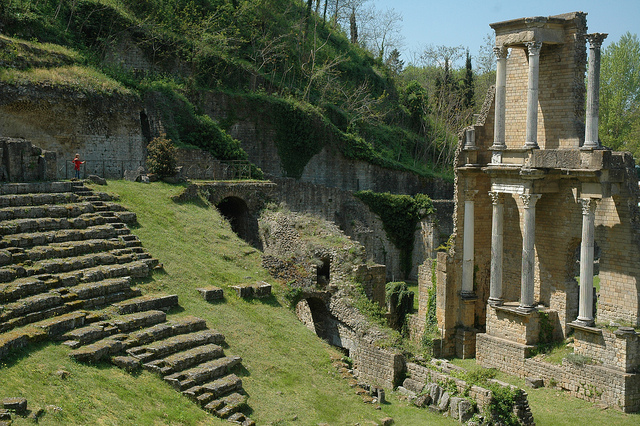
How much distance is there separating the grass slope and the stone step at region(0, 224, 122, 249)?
1393 mm

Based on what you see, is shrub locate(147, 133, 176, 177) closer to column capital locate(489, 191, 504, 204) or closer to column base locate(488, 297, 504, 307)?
column capital locate(489, 191, 504, 204)

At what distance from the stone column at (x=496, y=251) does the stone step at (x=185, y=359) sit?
9079mm

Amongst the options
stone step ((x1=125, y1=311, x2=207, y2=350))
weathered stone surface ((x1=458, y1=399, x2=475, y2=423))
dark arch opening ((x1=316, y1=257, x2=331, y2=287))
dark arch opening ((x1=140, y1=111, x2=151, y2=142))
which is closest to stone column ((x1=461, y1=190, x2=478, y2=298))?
dark arch opening ((x1=316, y1=257, x2=331, y2=287))

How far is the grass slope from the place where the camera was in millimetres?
11961

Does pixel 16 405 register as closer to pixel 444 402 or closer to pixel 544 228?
pixel 444 402

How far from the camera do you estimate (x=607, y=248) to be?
18.3 meters

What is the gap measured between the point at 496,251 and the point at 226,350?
9.08 m

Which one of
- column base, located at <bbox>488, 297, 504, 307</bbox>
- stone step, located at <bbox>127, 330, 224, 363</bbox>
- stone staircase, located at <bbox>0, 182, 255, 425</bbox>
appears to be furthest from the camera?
column base, located at <bbox>488, 297, 504, 307</bbox>

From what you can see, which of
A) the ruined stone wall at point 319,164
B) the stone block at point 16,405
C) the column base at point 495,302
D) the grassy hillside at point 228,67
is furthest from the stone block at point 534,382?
the ruined stone wall at point 319,164

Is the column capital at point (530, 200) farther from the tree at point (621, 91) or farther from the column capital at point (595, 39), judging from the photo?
the tree at point (621, 91)

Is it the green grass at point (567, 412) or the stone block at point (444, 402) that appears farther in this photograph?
the stone block at point (444, 402)

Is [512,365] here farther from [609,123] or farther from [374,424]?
[609,123]

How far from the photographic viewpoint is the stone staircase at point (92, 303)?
1351 centimetres

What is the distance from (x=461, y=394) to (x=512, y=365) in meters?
3.51
